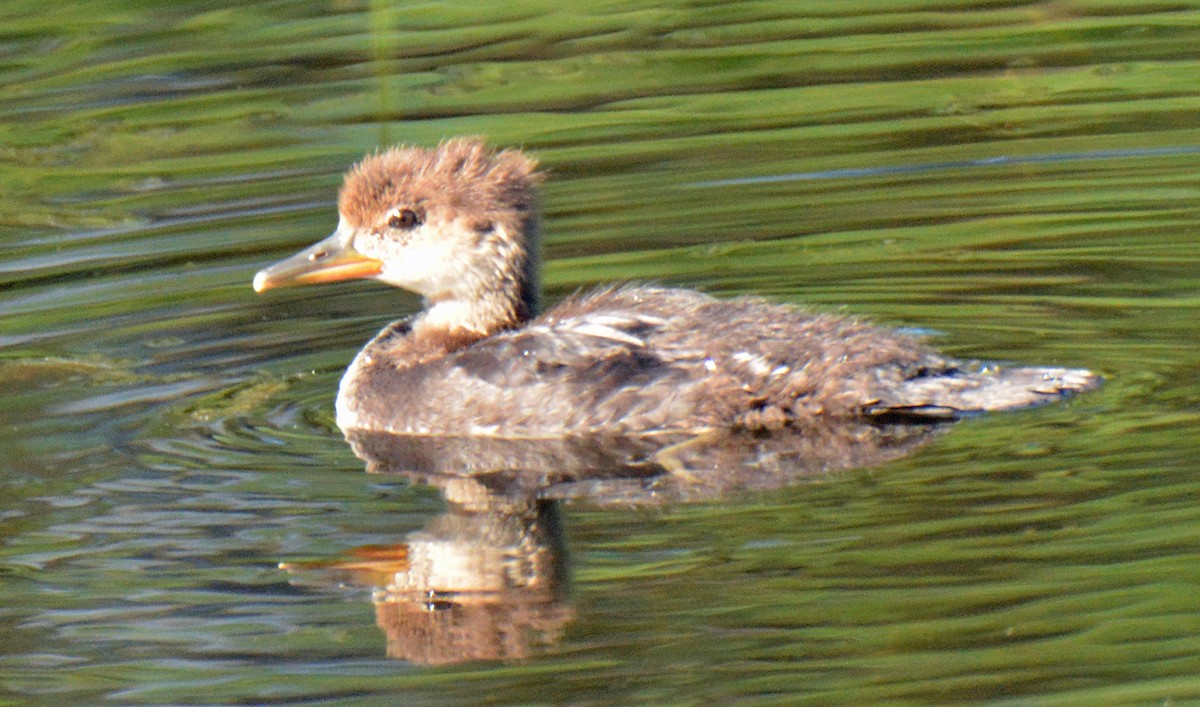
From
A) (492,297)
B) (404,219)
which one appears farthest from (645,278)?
(404,219)

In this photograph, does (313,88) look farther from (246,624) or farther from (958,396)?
(246,624)

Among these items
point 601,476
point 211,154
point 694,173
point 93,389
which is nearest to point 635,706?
point 601,476

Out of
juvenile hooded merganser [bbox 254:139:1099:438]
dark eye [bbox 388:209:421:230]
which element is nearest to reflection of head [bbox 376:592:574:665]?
juvenile hooded merganser [bbox 254:139:1099:438]

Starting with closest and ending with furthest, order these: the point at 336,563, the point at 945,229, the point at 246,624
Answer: the point at 246,624 → the point at 336,563 → the point at 945,229

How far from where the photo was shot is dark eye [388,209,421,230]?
7248 mm

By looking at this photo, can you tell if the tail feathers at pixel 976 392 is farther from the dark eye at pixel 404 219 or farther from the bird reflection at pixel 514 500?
the dark eye at pixel 404 219

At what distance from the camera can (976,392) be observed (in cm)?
642

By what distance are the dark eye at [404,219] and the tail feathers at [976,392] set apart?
1761 mm

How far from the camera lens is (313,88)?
1098 centimetres

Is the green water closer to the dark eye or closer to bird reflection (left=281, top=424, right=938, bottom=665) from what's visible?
bird reflection (left=281, top=424, right=938, bottom=665)

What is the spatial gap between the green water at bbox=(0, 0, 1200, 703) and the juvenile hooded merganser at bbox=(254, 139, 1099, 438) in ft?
1.05

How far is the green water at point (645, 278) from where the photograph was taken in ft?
15.6

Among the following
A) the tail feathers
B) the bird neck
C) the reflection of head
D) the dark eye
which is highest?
the dark eye

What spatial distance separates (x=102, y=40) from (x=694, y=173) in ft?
12.4
